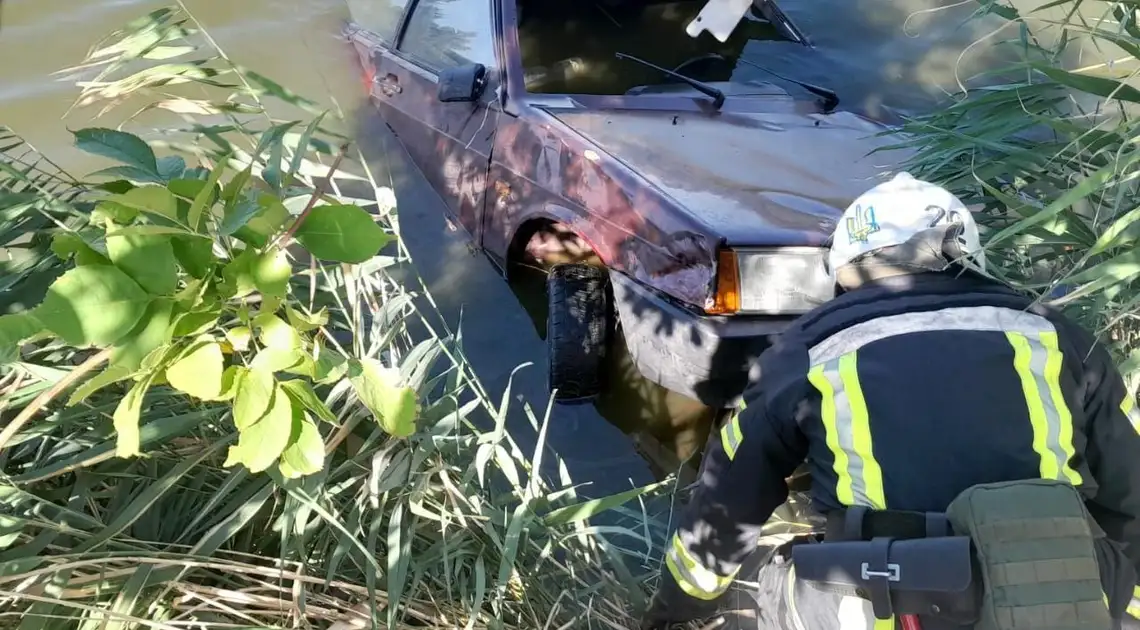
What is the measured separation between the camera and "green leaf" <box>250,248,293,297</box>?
113 cm

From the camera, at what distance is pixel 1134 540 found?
1733mm

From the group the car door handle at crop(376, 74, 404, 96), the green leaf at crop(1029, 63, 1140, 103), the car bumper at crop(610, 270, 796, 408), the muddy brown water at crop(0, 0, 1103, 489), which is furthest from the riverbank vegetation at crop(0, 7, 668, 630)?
the car door handle at crop(376, 74, 404, 96)

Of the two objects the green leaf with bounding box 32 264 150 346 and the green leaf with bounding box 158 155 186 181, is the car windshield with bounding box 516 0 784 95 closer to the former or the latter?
the green leaf with bounding box 158 155 186 181

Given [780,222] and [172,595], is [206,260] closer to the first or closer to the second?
[172,595]

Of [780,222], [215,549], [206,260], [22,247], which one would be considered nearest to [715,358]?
[780,222]

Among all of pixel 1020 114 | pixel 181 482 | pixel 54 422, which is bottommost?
pixel 181 482

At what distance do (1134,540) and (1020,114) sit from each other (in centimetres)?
125

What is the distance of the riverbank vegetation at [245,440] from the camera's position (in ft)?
3.80

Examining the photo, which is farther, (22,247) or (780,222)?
(780,222)

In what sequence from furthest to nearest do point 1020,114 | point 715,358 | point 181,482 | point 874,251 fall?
point 715,358
point 1020,114
point 181,482
point 874,251

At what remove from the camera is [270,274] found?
1138 mm

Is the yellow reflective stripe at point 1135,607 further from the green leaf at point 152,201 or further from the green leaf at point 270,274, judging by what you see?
the green leaf at point 152,201

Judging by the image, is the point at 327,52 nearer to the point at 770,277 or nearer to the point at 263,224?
the point at 770,277

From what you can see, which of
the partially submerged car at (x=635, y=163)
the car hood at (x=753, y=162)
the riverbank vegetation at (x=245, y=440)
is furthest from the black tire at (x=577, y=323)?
the riverbank vegetation at (x=245, y=440)
